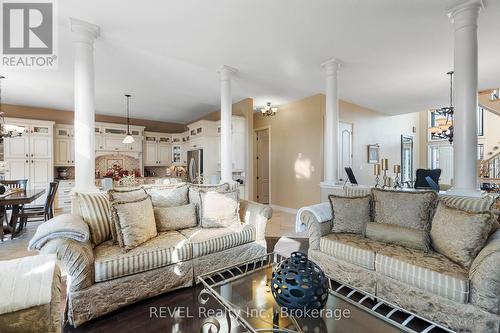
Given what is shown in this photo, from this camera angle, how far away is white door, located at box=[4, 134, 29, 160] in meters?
5.53

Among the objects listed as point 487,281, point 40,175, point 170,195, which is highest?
point 40,175

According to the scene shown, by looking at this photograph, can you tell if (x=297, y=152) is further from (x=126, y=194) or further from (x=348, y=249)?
(x=126, y=194)

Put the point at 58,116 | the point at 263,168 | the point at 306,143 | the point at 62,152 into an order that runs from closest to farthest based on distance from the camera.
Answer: the point at 306,143 < the point at 62,152 < the point at 58,116 < the point at 263,168

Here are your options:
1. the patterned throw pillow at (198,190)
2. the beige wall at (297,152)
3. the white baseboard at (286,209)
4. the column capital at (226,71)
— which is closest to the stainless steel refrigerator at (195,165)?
the beige wall at (297,152)

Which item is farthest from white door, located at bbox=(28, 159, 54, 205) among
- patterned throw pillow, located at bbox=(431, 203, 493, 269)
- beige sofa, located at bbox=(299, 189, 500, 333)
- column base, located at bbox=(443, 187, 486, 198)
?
column base, located at bbox=(443, 187, 486, 198)

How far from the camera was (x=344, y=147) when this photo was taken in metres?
6.06

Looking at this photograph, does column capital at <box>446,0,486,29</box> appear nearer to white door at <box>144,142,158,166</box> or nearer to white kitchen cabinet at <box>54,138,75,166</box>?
white door at <box>144,142,158,166</box>

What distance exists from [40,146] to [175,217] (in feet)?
18.7

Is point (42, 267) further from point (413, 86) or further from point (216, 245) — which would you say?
point (413, 86)

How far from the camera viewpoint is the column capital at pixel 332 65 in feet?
12.1

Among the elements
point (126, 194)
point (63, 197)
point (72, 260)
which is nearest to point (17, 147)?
point (63, 197)

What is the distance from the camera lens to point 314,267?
1350 mm

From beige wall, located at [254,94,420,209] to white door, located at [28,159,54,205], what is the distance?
18.9 feet

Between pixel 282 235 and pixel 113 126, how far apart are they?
613cm
